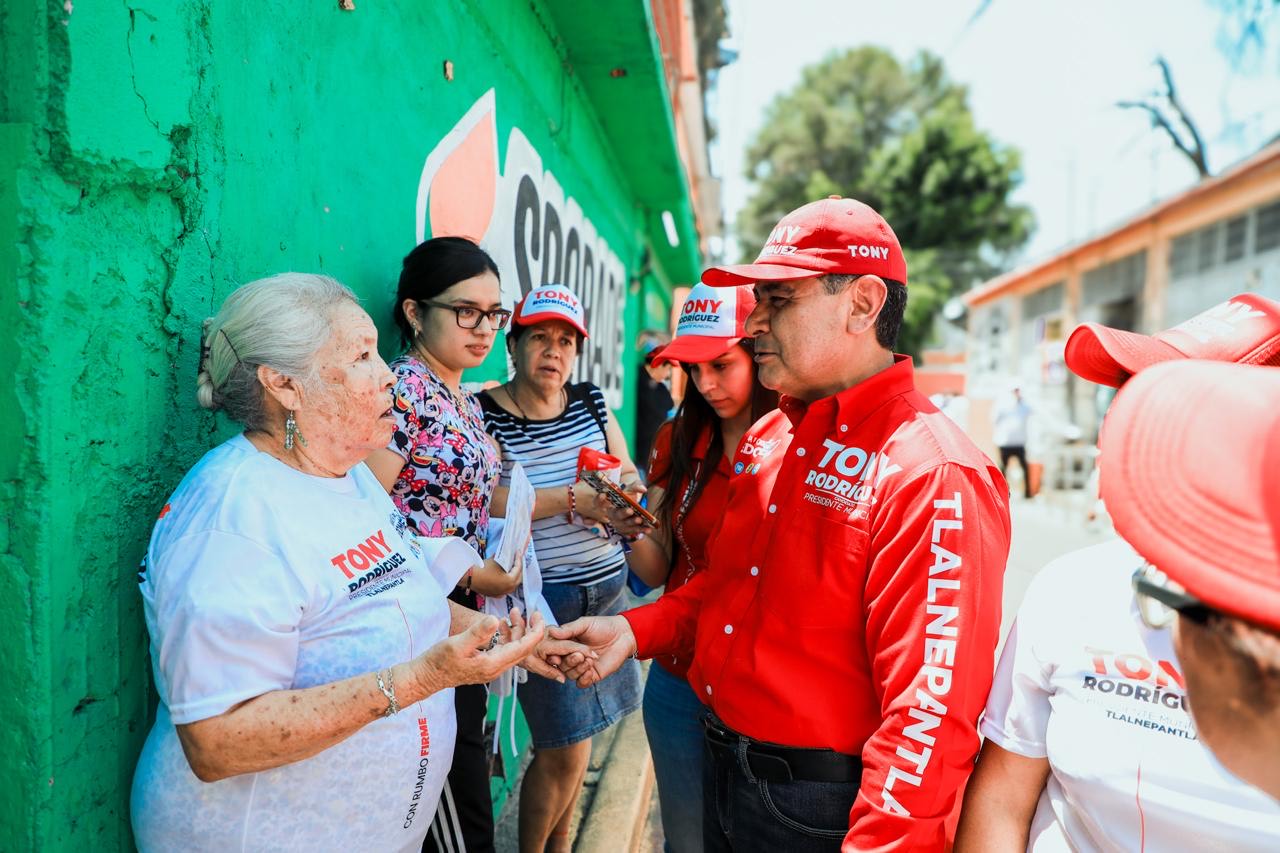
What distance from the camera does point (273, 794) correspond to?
1365 mm

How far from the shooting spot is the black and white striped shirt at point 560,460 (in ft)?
9.57

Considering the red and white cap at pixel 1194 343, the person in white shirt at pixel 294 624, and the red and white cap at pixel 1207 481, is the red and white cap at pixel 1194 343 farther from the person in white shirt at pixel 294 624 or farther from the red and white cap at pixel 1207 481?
the person in white shirt at pixel 294 624

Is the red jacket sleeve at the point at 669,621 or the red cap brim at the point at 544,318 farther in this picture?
the red cap brim at the point at 544,318

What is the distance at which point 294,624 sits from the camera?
132 centimetres

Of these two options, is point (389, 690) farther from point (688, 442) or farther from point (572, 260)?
point (572, 260)

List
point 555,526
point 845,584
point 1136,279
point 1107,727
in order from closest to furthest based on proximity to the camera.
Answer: point 1107,727, point 845,584, point 555,526, point 1136,279

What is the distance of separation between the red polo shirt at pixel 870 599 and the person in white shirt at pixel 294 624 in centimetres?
54

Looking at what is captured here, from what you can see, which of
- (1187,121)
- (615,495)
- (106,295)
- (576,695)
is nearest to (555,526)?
(615,495)

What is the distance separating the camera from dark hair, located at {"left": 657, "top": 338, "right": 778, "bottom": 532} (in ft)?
8.46

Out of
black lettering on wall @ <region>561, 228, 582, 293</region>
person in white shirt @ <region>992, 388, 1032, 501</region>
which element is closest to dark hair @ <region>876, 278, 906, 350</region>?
black lettering on wall @ <region>561, 228, 582, 293</region>

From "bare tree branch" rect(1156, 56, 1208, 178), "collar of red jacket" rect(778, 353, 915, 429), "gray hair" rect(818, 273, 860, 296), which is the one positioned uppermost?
"bare tree branch" rect(1156, 56, 1208, 178)

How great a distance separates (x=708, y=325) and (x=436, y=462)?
3.19ft

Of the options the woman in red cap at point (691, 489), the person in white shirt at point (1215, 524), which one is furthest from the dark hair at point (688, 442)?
the person in white shirt at point (1215, 524)

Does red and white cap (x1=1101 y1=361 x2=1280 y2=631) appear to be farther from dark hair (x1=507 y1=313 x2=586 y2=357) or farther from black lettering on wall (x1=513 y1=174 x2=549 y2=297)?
black lettering on wall (x1=513 y1=174 x2=549 y2=297)
